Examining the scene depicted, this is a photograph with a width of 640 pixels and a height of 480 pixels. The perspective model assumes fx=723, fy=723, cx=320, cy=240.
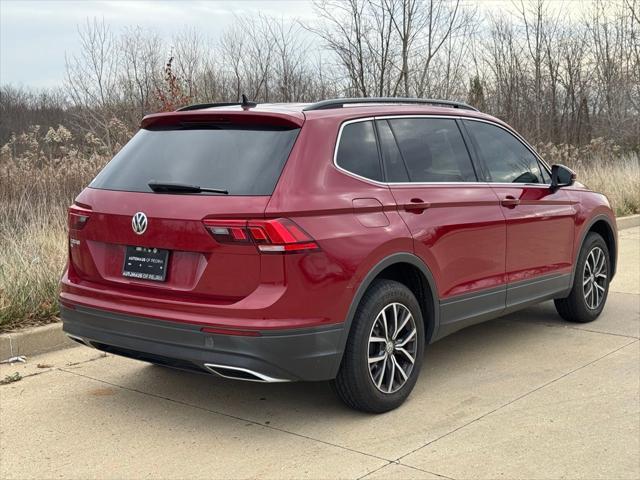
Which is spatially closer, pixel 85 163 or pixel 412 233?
pixel 412 233

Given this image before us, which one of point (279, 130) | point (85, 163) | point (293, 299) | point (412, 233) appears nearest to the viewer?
point (293, 299)

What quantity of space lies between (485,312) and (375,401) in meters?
1.26

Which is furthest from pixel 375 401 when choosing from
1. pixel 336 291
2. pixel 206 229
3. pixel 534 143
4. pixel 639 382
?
pixel 534 143

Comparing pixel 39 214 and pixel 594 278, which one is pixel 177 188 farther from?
pixel 39 214

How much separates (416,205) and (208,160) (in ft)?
4.16

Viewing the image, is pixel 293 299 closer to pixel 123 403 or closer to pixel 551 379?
pixel 123 403

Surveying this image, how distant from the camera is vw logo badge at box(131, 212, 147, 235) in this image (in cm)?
382

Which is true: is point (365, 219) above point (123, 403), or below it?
above

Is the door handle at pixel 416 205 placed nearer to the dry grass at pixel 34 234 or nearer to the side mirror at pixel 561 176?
the side mirror at pixel 561 176

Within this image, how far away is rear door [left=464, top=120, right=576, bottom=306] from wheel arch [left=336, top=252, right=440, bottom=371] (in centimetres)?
89

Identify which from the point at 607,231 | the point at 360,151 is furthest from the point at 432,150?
the point at 607,231

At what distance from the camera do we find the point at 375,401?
4078mm

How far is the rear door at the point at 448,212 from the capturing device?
4.36 m

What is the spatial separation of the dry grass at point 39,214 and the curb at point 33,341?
0.68 feet
